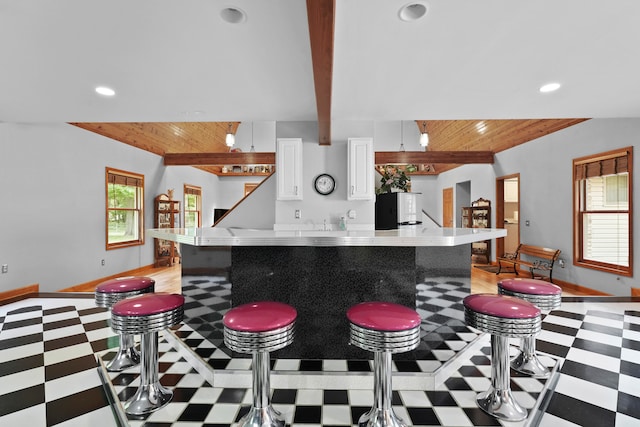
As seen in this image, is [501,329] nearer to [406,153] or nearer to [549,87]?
[549,87]

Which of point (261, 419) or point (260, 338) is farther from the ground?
point (260, 338)

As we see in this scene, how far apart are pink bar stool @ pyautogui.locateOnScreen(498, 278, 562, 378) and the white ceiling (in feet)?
5.94

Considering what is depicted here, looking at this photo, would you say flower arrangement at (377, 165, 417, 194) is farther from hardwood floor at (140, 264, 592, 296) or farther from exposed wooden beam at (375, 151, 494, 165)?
hardwood floor at (140, 264, 592, 296)

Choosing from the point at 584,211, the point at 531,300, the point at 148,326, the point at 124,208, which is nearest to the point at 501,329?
the point at 531,300

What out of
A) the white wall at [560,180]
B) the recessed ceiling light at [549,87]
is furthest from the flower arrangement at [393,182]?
the white wall at [560,180]

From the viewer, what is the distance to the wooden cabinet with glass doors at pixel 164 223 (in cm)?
688

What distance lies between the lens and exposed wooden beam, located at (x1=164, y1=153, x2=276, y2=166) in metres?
7.00

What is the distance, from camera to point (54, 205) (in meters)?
4.53

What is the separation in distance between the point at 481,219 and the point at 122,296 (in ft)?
24.4

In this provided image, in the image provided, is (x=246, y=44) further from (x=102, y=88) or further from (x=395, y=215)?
(x=395, y=215)

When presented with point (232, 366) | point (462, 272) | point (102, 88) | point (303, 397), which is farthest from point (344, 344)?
point (102, 88)

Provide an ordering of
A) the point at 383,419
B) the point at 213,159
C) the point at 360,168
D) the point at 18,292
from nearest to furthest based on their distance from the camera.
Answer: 1. the point at 383,419
2. the point at 18,292
3. the point at 360,168
4. the point at 213,159

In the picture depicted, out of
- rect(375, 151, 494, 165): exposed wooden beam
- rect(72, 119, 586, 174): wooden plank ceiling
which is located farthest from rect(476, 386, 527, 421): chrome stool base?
rect(375, 151, 494, 165): exposed wooden beam

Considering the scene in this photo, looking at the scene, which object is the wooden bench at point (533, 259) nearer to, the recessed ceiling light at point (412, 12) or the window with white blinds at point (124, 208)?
the recessed ceiling light at point (412, 12)
